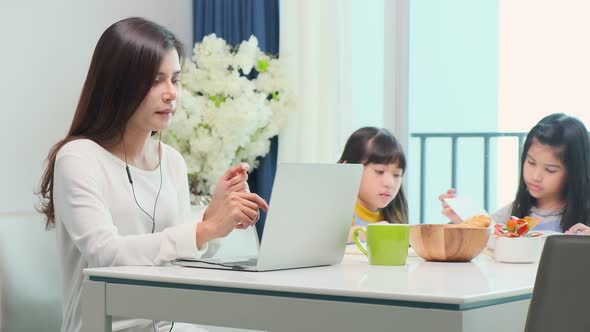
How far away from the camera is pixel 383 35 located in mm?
4051

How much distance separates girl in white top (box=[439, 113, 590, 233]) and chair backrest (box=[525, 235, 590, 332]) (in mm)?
1819

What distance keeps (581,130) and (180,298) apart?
203cm

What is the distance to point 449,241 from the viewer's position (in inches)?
70.7

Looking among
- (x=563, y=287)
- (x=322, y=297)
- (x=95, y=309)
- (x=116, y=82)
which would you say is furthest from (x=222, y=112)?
(x=563, y=287)

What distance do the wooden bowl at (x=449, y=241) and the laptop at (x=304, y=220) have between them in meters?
0.15

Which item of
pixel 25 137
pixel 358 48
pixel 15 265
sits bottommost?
pixel 15 265

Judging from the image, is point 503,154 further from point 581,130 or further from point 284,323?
point 284,323

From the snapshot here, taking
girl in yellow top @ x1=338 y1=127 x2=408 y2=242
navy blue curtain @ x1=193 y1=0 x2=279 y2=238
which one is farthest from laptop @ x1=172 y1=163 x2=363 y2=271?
navy blue curtain @ x1=193 y1=0 x2=279 y2=238

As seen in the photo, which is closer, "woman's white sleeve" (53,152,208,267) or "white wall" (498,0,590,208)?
"woman's white sleeve" (53,152,208,267)

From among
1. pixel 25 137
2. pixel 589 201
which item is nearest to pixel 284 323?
pixel 589 201

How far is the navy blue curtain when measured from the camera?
13.4ft

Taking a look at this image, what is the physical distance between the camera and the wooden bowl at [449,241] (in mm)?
1784

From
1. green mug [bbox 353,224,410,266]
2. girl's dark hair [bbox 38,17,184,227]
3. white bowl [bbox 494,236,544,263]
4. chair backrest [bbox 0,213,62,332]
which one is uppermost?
girl's dark hair [bbox 38,17,184,227]

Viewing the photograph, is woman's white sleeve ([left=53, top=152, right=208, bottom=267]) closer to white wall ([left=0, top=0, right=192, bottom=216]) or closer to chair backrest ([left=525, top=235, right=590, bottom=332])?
chair backrest ([left=525, top=235, right=590, bottom=332])
